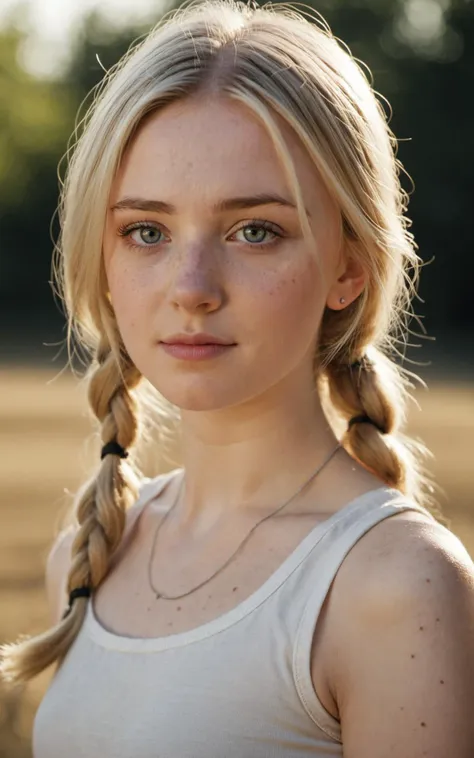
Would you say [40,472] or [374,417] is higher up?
[374,417]

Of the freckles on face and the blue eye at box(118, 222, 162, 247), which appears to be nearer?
the freckles on face

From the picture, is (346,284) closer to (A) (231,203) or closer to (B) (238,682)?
(A) (231,203)

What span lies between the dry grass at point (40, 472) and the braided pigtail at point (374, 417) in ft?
2.40

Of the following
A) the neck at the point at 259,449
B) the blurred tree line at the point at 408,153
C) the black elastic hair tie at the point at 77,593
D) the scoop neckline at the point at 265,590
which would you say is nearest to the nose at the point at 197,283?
the neck at the point at 259,449

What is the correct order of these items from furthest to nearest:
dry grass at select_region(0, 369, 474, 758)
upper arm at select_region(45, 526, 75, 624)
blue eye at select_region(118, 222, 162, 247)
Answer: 1. dry grass at select_region(0, 369, 474, 758)
2. upper arm at select_region(45, 526, 75, 624)
3. blue eye at select_region(118, 222, 162, 247)

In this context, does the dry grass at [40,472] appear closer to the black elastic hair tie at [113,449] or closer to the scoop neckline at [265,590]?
the black elastic hair tie at [113,449]

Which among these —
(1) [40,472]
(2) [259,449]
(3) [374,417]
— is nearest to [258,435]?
(2) [259,449]

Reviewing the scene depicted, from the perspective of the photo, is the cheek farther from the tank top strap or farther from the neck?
the tank top strap

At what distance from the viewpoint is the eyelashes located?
2.24 m

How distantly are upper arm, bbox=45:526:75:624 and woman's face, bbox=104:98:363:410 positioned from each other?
657 millimetres

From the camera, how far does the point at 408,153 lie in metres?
30.6

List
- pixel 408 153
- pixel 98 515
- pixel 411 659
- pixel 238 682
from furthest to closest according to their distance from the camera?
pixel 408 153, pixel 98 515, pixel 238 682, pixel 411 659

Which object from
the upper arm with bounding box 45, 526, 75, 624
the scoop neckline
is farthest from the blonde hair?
the scoop neckline

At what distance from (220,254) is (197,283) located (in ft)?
0.28
